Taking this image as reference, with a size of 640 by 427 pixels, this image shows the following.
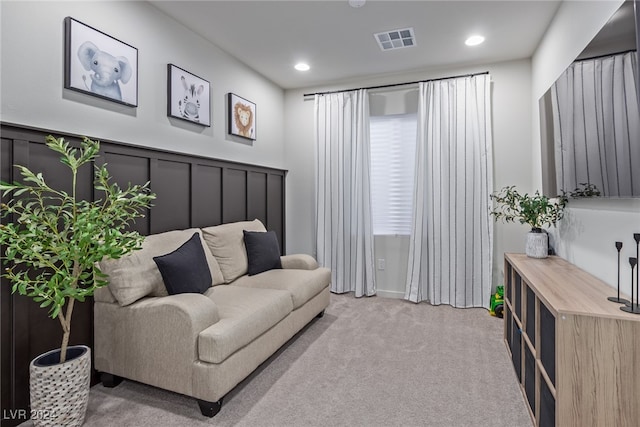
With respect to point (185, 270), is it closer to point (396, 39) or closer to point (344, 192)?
point (344, 192)

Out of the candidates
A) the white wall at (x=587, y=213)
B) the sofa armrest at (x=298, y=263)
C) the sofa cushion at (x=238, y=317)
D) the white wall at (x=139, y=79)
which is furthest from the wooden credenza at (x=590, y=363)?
the white wall at (x=139, y=79)

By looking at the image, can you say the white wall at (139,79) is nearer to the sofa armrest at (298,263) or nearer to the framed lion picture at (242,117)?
the framed lion picture at (242,117)

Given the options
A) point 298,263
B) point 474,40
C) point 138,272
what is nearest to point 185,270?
point 138,272

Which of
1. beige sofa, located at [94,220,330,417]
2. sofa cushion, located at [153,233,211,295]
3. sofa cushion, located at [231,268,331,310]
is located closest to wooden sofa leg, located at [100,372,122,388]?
beige sofa, located at [94,220,330,417]

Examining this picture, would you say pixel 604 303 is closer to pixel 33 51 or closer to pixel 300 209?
pixel 33 51

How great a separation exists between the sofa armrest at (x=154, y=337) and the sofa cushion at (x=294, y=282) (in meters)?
0.81

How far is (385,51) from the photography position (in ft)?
11.5

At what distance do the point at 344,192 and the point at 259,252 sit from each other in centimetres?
150

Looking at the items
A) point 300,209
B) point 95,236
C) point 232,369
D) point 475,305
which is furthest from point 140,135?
point 475,305

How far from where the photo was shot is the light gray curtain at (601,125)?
1500 mm

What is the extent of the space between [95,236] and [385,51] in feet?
10.1

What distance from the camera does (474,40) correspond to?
10.7 ft

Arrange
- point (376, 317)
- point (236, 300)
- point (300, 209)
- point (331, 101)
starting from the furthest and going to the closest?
point (300, 209) → point (331, 101) → point (376, 317) → point (236, 300)

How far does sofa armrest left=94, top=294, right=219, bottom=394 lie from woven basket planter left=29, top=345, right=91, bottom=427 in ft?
0.95
